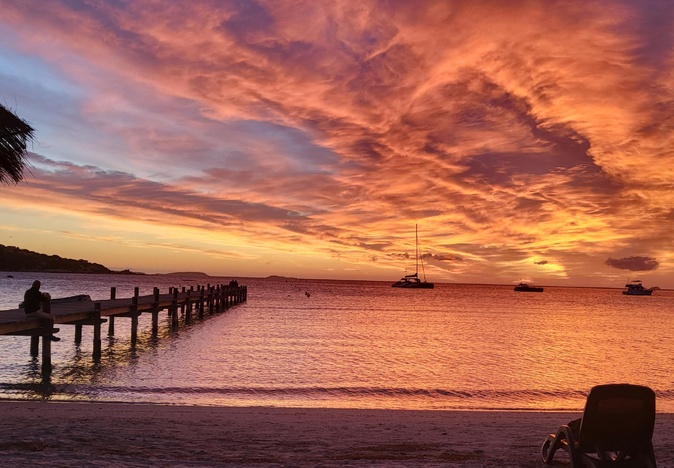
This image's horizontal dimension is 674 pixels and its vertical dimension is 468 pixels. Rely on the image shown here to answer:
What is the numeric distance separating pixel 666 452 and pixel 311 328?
3275 centimetres

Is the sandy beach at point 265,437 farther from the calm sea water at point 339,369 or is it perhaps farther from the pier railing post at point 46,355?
the pier railing post at point 46,355

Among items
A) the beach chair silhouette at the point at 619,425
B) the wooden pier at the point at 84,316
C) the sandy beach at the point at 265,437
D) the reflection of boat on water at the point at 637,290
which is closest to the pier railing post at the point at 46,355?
the wooden pier at the point at 84,316

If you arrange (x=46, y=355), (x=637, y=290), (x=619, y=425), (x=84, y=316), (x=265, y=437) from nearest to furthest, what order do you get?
(x=619, y=425) → (x=265, y=437) → (x=46, y=355) → (x=84, y=316) → (x=637, y=290)

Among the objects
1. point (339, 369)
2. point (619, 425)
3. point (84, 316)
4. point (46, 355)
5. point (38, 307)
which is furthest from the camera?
point (84, 316)

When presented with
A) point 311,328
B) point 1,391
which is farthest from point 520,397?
point 311,328

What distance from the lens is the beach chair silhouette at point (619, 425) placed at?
6508mm

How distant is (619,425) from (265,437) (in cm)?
527

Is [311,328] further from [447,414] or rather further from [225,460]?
[225,460]

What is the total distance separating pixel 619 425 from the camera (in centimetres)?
664

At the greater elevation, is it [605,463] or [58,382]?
[605,463]

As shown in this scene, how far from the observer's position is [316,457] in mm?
8203

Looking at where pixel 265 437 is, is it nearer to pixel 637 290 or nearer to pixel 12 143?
pixel 12 143

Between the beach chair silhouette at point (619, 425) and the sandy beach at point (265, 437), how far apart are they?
156 centimetres

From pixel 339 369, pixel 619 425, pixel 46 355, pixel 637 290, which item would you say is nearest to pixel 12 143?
pixel 619 425
